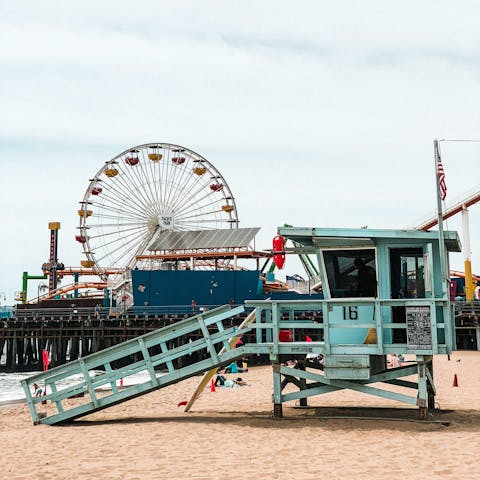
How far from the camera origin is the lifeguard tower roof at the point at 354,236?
14.8 meters

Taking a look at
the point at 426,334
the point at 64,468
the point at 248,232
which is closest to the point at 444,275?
the point at 426,334

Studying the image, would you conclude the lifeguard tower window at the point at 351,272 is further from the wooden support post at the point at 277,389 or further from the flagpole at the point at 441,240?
the wooden support post at the point at 277,389

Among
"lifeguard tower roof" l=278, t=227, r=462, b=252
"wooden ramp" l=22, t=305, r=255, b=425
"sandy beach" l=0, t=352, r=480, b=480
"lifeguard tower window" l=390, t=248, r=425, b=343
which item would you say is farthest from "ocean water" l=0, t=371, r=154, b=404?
"lifeguard tower window" l=390, t=248, r=425, b=343

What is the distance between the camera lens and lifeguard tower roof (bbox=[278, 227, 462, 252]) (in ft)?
48.5

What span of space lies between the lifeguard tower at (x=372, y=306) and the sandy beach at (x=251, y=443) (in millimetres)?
982

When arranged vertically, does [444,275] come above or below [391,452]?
above

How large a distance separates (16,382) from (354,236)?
99.8 feet

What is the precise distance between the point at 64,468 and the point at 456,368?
22419 mm

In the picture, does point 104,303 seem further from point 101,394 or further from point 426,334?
point 426,334

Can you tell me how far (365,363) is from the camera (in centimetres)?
1467

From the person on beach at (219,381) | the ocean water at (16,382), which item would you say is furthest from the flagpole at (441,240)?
the ocean water at (16,382)

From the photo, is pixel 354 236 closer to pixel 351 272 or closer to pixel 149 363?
pixel 351 272

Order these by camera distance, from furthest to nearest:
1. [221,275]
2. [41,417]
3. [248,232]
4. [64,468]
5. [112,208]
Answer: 1. [112,208]
2. [248,232]
3. [221,275]
4. [41,417]
5. [64,468]

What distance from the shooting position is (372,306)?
14852 millimetres
